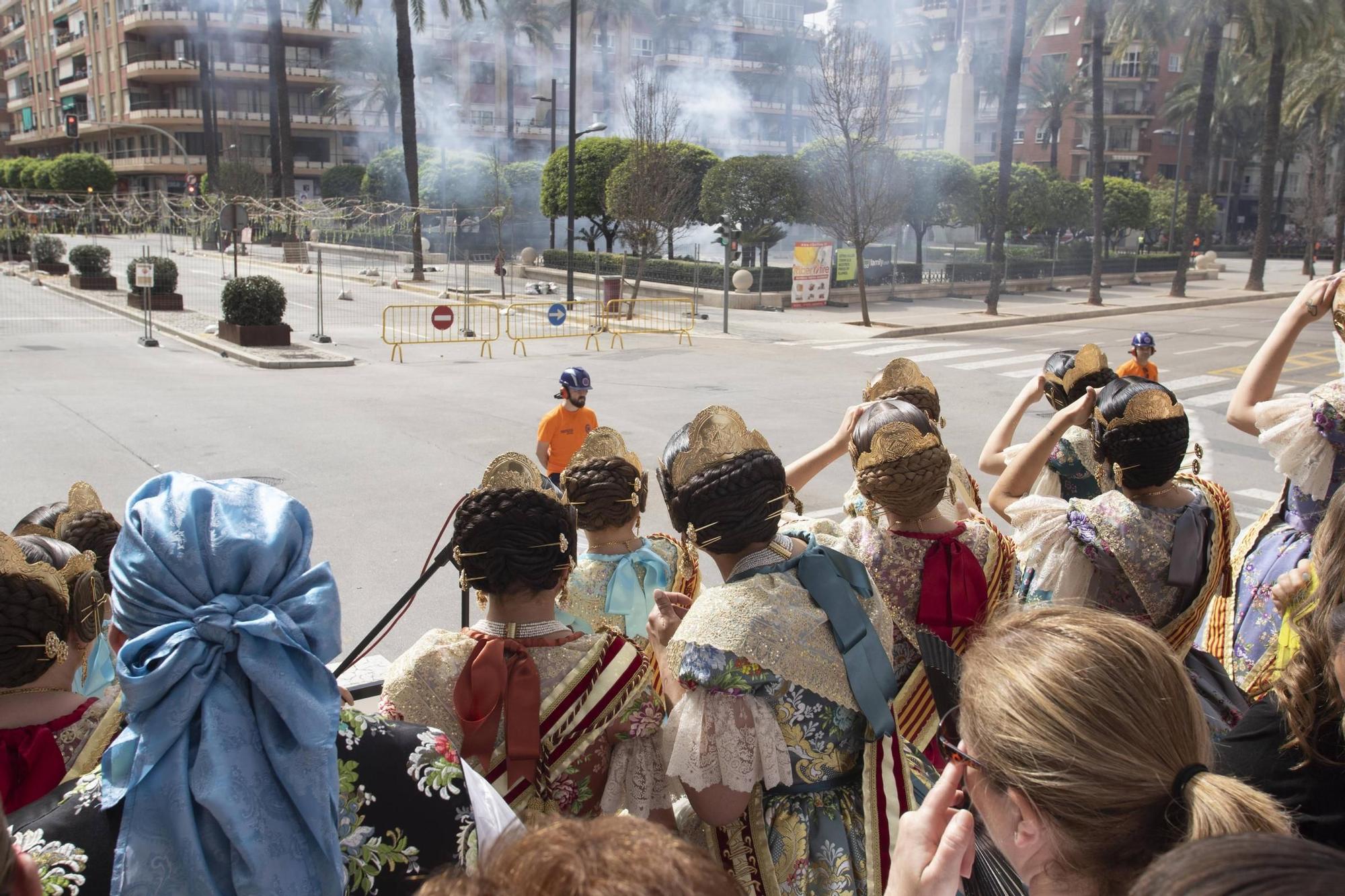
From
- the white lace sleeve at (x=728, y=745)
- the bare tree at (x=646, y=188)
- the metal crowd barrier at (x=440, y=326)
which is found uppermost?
the bare tree at (x=646, y=188)

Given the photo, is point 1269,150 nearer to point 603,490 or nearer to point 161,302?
point 161,302

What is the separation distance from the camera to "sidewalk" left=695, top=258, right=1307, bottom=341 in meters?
26.0

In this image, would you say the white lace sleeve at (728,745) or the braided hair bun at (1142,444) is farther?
the braided hair bun at (1142,444)

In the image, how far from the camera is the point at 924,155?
122 feet

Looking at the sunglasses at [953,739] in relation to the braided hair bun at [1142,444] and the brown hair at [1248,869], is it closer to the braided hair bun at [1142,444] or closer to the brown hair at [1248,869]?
the brown hair at [1248,869]

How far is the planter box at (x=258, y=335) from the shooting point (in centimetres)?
2022

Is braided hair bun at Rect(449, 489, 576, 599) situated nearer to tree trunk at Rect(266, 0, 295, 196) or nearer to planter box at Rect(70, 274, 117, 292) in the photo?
planter box at Rect(70, 274, 117, 292)

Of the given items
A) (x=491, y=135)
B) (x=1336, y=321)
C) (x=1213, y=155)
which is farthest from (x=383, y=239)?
(x=1213, y=155)

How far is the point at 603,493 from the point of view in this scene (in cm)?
352

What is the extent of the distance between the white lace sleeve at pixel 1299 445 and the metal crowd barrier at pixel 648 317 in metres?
19.0

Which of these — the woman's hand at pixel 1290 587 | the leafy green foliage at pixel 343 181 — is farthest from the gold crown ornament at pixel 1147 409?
the leafy green foliage at pixel 343 181

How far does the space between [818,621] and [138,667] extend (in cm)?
142

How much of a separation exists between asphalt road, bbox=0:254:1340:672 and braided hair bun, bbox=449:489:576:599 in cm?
427

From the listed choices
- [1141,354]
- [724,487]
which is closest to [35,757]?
[724,487]
